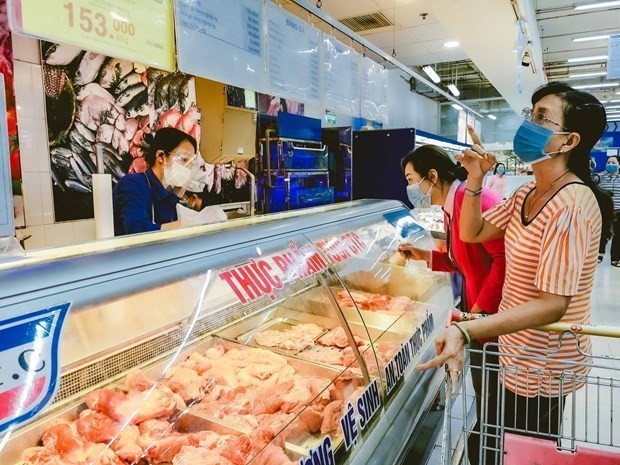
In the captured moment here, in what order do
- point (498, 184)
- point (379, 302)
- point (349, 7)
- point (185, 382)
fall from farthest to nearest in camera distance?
point (498, 184), point (349, 7), point (379, 302), point (185, 382)

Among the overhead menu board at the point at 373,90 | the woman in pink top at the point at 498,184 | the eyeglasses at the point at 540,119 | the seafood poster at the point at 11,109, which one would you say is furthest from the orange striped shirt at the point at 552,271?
the woman in pink top at the point at 498,184

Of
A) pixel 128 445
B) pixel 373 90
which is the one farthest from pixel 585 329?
pixel 373 90

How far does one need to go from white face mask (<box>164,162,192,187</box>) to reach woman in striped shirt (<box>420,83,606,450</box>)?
2.41m

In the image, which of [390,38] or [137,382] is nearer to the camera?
[137,382]

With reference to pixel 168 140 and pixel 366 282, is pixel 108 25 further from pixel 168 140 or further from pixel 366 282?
pixel 366 282

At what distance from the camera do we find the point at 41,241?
169 inches

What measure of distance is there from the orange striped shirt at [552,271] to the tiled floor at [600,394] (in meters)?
0.13

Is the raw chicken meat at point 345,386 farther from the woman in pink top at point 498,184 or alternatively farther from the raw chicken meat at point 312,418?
the woman in pink top at point 498,184

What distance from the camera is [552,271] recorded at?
164 cm

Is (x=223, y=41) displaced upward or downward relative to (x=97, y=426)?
upward

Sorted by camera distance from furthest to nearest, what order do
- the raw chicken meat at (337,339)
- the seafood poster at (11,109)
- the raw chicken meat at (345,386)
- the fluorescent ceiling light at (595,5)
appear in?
the fluorescent ceiling light at (595,5) < the seafood poster at (11,109) < the raw chicken meat at (337,339) < the raw chicken meat at (345,386)

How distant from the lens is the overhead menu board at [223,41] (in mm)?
2508

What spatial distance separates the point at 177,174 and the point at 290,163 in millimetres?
2968

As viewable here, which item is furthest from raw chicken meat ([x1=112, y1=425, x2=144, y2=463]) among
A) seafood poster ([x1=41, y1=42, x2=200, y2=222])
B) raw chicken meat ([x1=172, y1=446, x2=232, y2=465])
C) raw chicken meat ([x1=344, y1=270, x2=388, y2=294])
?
seafood poster ([x1=41, y1=42, x2=200, y2=222])
